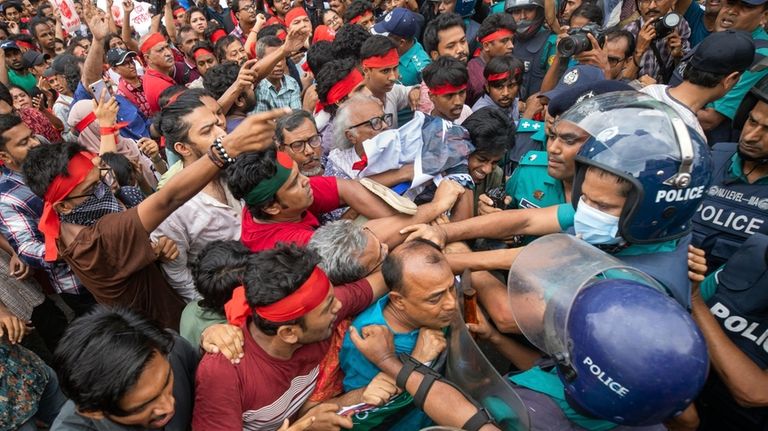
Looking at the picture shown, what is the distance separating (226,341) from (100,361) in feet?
1.52

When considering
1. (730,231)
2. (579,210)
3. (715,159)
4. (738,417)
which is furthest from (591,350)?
(715,159)

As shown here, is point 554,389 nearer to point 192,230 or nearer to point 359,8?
point 192,230

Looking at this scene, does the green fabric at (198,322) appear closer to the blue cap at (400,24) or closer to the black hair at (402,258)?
the black hair at (402,258)

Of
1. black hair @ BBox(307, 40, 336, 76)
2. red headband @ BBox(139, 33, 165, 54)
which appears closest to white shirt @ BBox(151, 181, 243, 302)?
black hair @ BBox(307, 40, 336, 76)

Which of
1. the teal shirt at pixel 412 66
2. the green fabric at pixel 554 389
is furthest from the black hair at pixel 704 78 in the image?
the teal shirt at pixel 412 66

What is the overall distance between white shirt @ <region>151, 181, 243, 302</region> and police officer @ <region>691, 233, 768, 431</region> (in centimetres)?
246

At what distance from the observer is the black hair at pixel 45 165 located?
2352 mm

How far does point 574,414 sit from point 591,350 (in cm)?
43

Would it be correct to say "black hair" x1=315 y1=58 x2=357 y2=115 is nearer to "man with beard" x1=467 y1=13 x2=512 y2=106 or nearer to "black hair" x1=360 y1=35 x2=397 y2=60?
"black hair" x1=360 y1=35 x2=397 y2=60

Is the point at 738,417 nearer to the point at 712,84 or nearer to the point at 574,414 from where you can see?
the point at 574,414

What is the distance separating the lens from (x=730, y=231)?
264cm

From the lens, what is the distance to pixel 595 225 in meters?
1.82

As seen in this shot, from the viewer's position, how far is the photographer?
466 centimetres

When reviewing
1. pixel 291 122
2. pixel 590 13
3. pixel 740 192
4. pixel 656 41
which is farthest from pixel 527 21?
pixel 291 122
